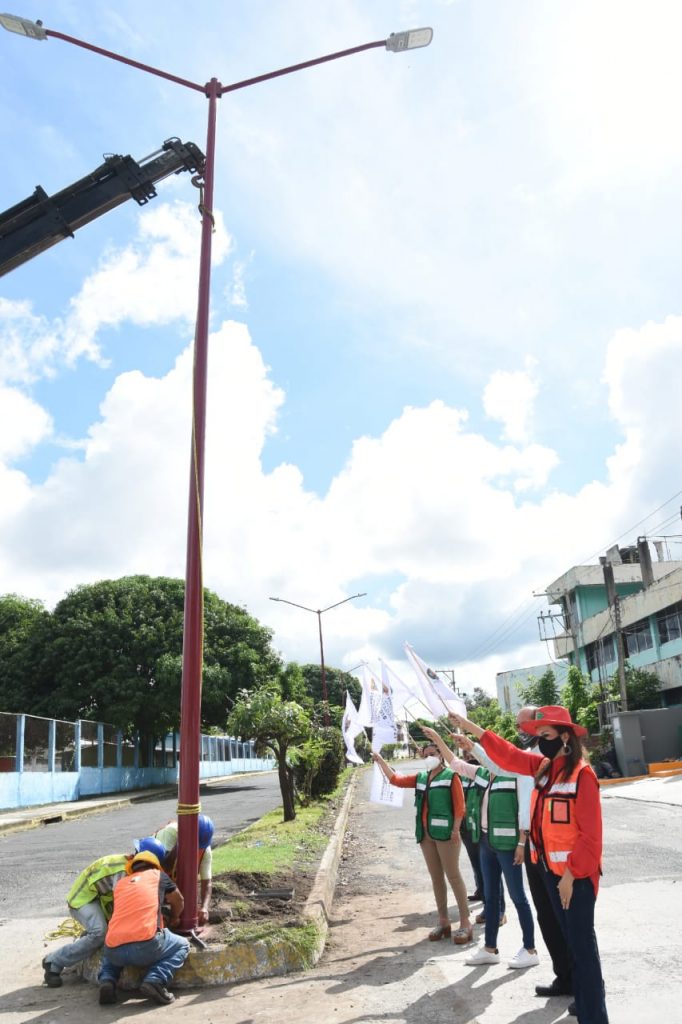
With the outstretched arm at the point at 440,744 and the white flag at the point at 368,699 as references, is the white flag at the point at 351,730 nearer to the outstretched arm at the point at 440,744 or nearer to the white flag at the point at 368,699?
the white flag at the point at 368,699

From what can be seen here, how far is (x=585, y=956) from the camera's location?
406cm

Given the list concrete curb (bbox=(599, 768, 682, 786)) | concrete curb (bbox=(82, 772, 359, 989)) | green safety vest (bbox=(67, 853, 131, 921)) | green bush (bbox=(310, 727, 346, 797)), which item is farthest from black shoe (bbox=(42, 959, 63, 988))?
concrete curb (bbox=(599, 768, 682, 786))

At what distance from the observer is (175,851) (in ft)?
20.4

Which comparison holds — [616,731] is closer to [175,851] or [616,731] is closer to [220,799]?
[220,799]

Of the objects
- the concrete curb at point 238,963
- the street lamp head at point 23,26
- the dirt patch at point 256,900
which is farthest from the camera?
the street lamp head at point 23,26

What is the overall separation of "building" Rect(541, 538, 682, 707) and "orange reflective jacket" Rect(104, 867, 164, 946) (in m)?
29.1

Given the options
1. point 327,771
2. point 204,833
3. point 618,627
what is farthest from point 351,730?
point 618,627

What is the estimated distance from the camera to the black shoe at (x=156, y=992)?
5.10m

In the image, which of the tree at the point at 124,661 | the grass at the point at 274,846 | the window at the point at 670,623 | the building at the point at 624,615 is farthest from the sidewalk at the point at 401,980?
the window at the point at 670,623

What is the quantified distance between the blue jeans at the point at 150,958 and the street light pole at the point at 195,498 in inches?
17.3

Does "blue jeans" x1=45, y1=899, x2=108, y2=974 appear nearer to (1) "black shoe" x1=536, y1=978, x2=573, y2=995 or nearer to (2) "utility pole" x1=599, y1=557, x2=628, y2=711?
(1) "black shoe" x1=536, y1=978, x2=573, y2=995

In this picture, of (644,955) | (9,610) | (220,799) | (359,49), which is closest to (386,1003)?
(644,955)

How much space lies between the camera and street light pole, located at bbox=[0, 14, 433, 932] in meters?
5.95

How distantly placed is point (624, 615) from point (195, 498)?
126 feet
